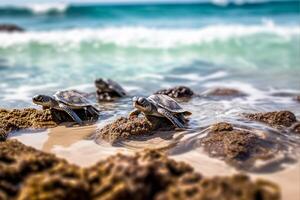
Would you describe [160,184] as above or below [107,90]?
above

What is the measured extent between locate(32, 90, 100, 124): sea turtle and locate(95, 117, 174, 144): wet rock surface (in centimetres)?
85

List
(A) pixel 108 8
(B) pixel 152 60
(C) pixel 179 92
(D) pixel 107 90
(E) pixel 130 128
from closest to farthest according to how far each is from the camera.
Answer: (E) pixel 130 128 → (C) pixel 179 92 → (D) pixel 107 90 → (B) pixel 152 60 → (A) pixel 108 8

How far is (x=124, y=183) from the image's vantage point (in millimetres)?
3197

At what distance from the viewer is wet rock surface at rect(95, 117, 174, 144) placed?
592 centimetres

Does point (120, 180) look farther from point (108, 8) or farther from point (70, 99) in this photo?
point (108, 8)

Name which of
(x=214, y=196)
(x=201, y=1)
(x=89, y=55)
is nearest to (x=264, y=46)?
(x=89, y=55)

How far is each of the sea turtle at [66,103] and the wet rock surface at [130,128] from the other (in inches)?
33.3

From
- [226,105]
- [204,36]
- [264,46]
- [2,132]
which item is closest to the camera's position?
[2,132]

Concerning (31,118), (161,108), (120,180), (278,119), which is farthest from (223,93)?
(120,180)

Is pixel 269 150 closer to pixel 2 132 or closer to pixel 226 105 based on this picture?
pixel 226 105

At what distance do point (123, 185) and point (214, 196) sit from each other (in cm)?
64

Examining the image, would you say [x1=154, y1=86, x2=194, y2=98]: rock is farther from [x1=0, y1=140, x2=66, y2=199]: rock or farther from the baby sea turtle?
[x1=0, y1=140, x2=66, y2=199]: rock

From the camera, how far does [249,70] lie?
41.6ft

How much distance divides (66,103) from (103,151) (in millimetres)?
1798
